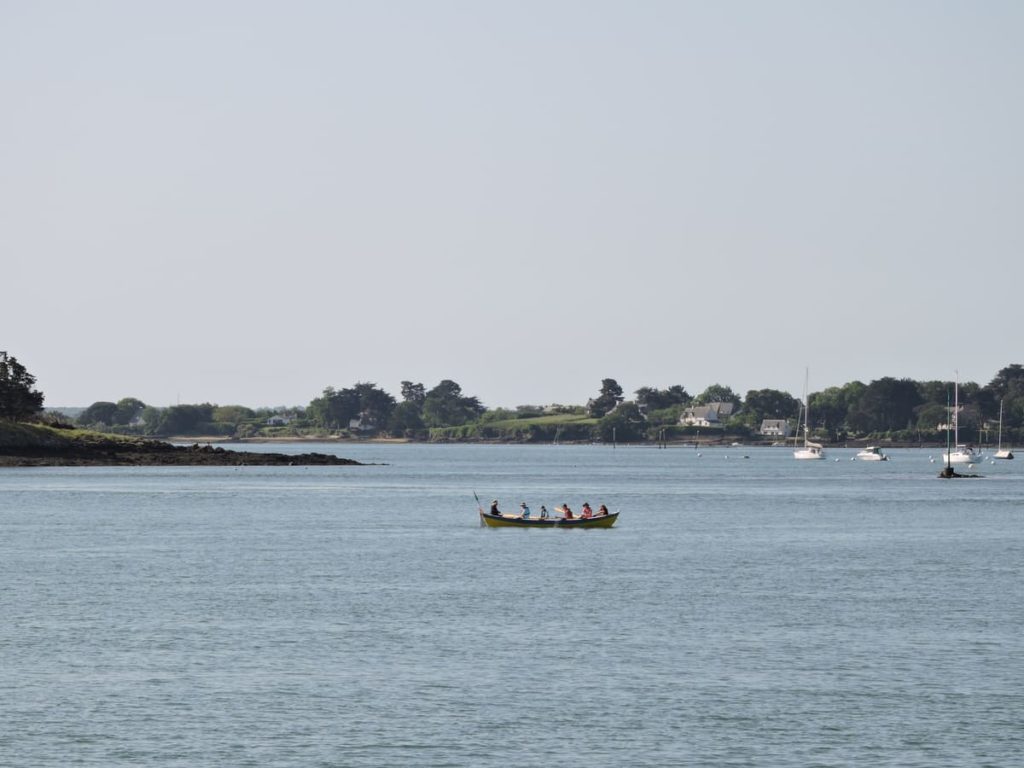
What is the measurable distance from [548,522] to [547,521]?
0.09m

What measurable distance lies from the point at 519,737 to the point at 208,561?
4707 centimetres

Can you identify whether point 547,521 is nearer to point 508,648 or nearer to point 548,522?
point 548,522

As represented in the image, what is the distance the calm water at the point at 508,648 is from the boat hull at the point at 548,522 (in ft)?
3.55

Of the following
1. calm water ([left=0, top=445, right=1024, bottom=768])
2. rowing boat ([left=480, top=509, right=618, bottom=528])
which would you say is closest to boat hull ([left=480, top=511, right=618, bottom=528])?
rowing boat ([left=480, top=509, right=618, bottom=528])

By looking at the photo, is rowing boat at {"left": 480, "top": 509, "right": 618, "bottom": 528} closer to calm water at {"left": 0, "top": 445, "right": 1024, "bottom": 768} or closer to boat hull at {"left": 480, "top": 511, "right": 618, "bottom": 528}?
boat hull at {"left": 480, "top": 511, "right": 618, "bottom": 528}

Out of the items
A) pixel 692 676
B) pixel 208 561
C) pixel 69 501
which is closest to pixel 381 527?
pixel 208 561

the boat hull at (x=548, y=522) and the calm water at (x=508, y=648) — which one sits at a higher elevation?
the boat hull at (x=548, y=522)

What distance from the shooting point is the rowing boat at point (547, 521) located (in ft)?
350

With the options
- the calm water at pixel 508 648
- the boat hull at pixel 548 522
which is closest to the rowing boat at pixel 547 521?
the boat hull at pixel 548 522

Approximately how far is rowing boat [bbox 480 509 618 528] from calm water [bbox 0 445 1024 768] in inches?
42.9

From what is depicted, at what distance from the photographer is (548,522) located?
107 meters

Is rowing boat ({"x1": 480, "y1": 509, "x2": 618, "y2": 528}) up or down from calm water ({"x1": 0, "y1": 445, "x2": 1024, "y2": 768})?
up

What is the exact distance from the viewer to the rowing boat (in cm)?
10675

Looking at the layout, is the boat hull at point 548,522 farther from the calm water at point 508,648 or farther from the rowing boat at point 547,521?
the calm water at point 508,648
